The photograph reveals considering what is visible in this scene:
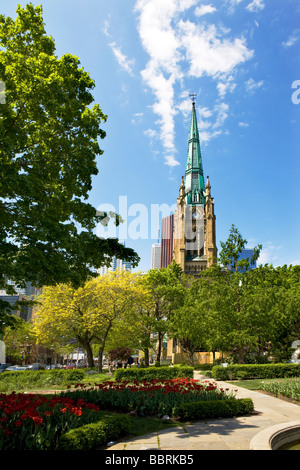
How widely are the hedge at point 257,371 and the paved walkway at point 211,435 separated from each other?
12378 millimetres

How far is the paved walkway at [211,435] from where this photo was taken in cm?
572

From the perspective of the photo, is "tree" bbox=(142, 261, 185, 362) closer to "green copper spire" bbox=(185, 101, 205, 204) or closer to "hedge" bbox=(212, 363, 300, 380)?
"hedge" bbox=(212, 363, 300, 380)

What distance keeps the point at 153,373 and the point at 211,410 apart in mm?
14425

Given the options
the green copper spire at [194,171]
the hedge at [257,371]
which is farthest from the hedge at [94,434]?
the green copper spire at [194,171]

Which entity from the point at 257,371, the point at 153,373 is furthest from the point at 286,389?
the point at 153,373

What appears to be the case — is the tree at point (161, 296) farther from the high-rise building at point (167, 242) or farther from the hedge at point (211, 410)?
the high-rise building at point (167, 242)

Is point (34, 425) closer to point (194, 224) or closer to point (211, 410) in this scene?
point (211, 410)

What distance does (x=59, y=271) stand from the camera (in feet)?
30.6

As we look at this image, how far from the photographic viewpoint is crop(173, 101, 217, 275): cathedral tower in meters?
76.9

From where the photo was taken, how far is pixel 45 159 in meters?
11.1

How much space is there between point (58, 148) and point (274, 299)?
2052 centimetres

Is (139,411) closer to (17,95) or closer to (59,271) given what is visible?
(59,271)

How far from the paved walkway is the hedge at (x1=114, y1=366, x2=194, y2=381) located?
12.8m
